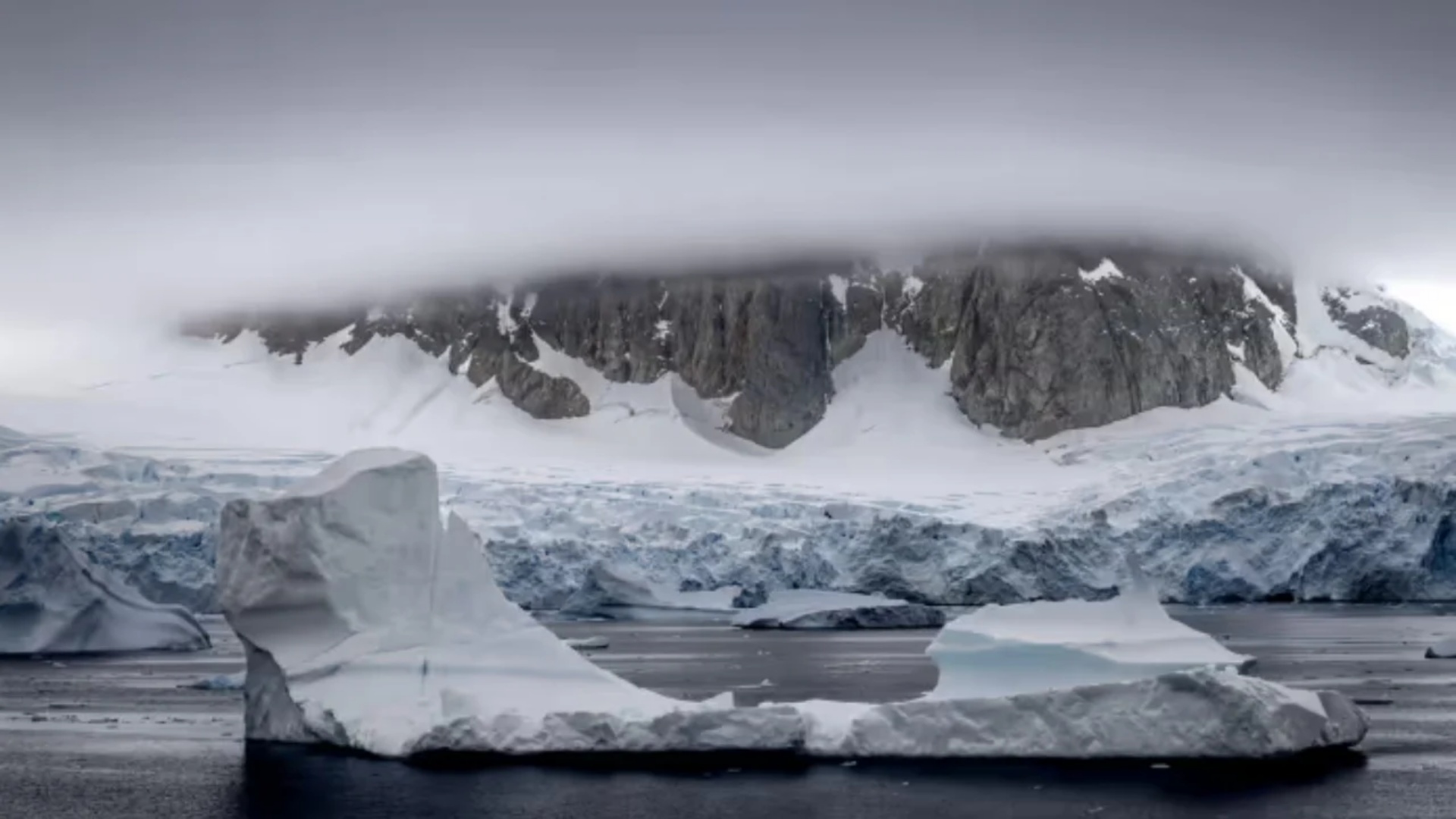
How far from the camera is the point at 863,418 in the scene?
10262 centimetres

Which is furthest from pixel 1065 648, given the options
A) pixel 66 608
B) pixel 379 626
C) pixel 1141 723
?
pixel 66 608

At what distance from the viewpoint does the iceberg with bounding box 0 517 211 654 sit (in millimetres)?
29656

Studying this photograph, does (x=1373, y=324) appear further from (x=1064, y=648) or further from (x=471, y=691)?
(x=471, y=691)

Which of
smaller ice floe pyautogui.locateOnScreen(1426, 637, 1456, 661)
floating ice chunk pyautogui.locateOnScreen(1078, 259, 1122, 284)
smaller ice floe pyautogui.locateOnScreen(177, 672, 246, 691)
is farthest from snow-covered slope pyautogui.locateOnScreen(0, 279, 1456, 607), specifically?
smaller ice floe pyautogui.locateOnScreen(177, 672, 246, 691)

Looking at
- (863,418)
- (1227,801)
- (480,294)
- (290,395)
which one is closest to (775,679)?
(1227,801)

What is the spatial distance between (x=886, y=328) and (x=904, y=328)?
125 cm

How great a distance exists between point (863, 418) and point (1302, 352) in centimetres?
2538

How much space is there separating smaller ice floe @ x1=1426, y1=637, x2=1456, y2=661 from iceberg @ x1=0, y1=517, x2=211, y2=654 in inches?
851

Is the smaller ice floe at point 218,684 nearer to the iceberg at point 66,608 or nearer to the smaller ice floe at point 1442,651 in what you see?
the iceberg at point 66,608

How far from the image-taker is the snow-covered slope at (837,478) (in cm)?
4666

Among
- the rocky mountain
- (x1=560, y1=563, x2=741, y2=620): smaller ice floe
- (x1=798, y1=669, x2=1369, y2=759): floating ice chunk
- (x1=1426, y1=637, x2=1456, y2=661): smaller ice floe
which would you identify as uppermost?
the rocky mountain

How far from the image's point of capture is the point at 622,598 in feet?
151

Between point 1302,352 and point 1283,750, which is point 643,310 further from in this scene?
point 1283,750

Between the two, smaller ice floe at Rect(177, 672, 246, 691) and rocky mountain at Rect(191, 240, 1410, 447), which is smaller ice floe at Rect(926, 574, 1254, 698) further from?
rocky mountain at Rect(191, 240, 1410, 447)
